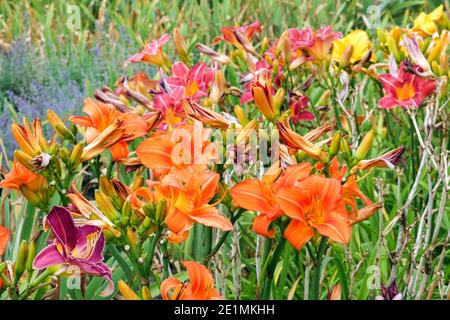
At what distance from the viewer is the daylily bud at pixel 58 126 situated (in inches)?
53.8

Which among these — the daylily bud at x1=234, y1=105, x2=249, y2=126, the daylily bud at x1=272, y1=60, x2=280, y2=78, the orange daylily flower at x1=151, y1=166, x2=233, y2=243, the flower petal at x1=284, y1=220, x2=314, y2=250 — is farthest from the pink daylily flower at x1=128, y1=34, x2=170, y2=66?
the flower petal at x1=284, y1=220, x2=314, y2=250

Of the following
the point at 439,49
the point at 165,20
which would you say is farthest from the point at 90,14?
the point at 439,49

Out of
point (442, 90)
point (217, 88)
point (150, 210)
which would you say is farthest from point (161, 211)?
point (442, 90)

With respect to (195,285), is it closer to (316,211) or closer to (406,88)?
(316,211)

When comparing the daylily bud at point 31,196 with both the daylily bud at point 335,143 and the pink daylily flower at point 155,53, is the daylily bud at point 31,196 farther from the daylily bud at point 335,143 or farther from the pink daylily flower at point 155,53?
the pink daylily flower at point 155,53

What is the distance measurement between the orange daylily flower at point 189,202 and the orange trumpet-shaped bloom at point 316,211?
11 cm

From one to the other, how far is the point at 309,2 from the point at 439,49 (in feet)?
8.02

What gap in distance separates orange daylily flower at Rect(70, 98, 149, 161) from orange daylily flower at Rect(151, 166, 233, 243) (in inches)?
6.0

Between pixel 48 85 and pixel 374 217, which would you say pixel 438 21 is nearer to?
pixel 374 217

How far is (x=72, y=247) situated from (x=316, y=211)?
0.37m

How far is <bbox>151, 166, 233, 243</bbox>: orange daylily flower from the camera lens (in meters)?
1.16

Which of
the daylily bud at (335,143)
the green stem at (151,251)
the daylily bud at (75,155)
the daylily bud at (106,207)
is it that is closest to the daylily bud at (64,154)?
the daylily bud at (75,155)

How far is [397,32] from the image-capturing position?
2.18m

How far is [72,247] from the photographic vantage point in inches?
44.9
